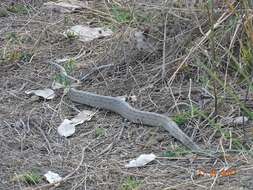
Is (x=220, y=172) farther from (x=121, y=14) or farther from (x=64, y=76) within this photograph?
(x=121, y=14)

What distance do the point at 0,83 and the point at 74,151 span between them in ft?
4.55

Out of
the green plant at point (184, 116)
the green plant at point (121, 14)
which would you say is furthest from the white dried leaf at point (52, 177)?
the green plant at point (121, 14)

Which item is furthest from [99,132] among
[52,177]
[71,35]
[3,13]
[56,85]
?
[3,13]

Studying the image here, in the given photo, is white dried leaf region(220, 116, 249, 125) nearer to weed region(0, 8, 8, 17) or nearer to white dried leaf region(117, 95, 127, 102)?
white dried leaf region(117, 95, 127, 102)

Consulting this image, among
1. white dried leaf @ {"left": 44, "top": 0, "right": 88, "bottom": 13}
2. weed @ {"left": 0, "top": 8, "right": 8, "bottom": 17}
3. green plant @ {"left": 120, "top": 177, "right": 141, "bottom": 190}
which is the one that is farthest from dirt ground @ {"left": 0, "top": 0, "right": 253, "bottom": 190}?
weed @ {"left": 0, "top": 8, "right": 8, "bottom": 17}

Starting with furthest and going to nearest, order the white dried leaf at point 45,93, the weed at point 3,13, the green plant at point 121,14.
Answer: the weed at point 3,13 < the green plant at point 121,14 < the white dried leaf at point 45,93

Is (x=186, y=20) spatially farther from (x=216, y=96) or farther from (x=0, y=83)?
(x=0, y=83)

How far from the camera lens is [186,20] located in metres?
4.66

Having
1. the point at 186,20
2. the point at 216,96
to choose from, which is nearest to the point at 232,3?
the point at 186,20

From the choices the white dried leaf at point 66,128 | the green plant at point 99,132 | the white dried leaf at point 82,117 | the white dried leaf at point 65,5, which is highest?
the green plant at point 99,132

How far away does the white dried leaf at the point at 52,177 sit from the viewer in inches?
134

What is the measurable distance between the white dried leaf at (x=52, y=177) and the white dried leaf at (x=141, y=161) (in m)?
0.36

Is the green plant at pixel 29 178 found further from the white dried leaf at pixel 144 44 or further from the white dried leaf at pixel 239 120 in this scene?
the white dried leaf at pixel 144 44

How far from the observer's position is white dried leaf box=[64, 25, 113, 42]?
557cm
